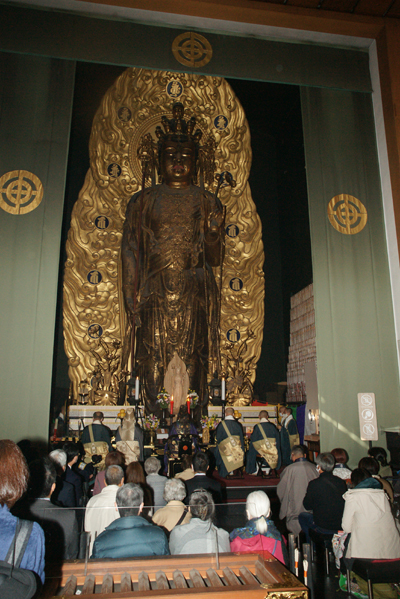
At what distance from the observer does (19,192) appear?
5383mm

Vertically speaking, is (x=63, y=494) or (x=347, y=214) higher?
(x=347, y=214)

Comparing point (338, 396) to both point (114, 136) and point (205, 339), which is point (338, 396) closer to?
point (205, 339)

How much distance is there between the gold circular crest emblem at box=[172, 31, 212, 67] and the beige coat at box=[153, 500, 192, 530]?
5.38m

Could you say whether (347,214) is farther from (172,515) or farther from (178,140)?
(172,515)

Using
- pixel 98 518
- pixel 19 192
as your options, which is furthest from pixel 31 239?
pixel 98 518

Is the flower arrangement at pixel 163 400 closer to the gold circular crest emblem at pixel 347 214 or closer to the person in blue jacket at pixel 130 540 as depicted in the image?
the gold circular crest emblem at pixel 347 214

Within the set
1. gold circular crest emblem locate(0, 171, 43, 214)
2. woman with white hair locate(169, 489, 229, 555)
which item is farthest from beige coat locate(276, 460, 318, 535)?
gold circular crest emblem locate(0, 171, 43, 214)

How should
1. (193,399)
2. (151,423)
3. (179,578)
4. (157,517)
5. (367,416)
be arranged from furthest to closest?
1. (193,399)
2. (151,423)
3. (367,416)
4. (157,517)
5. (179,578)

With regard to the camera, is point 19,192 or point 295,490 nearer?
point 295,490

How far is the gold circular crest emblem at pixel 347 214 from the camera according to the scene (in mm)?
5988

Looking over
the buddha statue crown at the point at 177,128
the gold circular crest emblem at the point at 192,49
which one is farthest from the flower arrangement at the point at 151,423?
the buddha statue crown at the point at 177,128

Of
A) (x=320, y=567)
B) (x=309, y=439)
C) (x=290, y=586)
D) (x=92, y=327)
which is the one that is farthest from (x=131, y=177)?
(x=290, y=586)

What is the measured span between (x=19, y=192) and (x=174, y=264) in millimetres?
3402

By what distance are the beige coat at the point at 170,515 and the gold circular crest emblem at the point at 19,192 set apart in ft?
13.3
